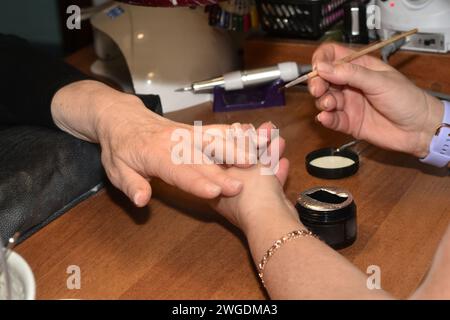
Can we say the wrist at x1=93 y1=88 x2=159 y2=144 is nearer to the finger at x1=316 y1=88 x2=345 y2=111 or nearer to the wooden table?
the wooden table

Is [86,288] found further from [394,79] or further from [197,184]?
[394,79]

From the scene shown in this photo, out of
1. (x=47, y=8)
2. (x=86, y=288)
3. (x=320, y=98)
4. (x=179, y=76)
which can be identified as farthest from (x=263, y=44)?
(x=47, y=8)

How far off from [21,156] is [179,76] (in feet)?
1.23

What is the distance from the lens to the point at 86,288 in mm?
785

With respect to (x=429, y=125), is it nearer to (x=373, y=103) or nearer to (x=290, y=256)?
(x=373, y=103)

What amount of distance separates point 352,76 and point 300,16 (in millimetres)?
345

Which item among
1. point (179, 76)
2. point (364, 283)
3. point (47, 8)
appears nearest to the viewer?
point (364, 283)

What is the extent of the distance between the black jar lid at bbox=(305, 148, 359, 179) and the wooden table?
1 cm

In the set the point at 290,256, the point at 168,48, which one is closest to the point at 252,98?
the point at 168,48

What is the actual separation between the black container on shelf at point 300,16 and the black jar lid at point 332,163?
0.33 metres

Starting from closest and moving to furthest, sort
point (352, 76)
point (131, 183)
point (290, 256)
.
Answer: point (290, 256), point (131, 183), point (352, 76)

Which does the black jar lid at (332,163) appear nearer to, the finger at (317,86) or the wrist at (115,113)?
the finger at (317,86)

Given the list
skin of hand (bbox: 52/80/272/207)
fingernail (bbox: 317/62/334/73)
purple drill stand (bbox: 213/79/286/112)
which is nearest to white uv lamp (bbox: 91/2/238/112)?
A: purple drill stand (bbox: 213/79/286/112)

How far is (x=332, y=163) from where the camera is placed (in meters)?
1.00
